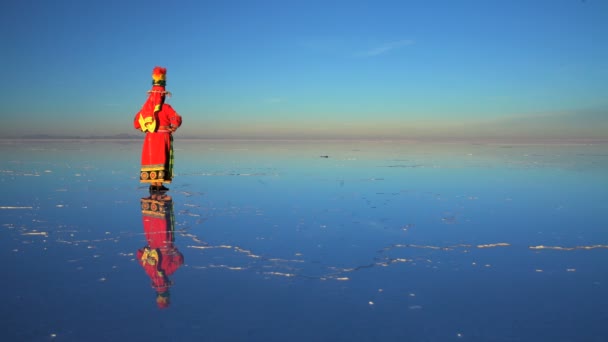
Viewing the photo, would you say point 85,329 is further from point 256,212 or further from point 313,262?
Answer: point 256,212

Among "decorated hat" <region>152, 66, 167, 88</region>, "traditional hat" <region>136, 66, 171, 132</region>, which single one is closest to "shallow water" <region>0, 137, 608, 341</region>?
"traditional hat" <region>136, 66, 171, 132</region>

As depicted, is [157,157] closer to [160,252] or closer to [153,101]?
[153,101]

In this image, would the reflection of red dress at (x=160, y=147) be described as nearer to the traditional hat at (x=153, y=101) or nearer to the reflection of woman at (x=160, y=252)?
the traditional hat at (x=153, y=101)

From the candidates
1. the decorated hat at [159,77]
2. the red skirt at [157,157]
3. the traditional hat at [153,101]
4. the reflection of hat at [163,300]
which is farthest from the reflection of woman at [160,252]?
the decorated hat at [159,77]

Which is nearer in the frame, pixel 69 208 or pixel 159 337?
pixel 159 337

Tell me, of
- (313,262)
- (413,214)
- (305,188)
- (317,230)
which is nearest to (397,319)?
(313,262)

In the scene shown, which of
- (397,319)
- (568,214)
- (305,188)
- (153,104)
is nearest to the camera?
(397,319)

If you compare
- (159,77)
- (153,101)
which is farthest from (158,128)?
(159,77)

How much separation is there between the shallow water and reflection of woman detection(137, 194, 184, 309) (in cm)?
7

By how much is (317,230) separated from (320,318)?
11.6 feet

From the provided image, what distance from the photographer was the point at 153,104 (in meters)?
11.5

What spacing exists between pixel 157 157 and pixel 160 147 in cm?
26

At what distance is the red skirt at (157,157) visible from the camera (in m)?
11.6

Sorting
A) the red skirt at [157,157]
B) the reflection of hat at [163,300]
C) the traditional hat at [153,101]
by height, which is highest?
the traditional hat at [153,101]
